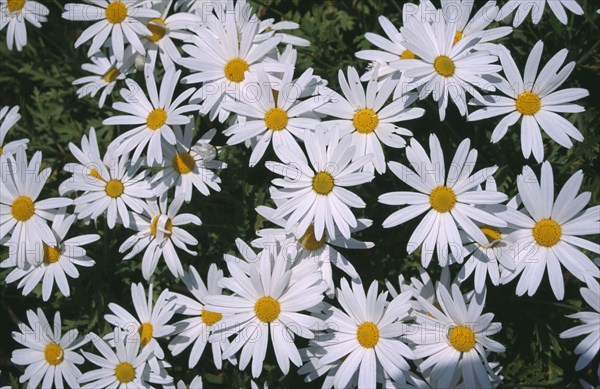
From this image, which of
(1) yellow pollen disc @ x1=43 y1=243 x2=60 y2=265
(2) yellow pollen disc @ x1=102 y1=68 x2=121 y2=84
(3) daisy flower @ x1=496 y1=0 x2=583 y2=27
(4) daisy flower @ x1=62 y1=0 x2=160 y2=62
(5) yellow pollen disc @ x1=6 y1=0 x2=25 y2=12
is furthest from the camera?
(5) yellow pollen disc @ x1=6 y1=0 x2=25 y2=12

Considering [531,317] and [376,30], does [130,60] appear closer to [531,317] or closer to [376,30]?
[376,30]

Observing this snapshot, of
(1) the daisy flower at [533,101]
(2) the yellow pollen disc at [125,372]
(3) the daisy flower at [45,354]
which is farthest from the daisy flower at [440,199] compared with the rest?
(3) the daisy flower at [45,354]

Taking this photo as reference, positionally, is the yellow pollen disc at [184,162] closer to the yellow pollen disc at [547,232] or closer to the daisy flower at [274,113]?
the daisy flower at [274,113]

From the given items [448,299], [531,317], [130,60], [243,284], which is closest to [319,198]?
[243,284]

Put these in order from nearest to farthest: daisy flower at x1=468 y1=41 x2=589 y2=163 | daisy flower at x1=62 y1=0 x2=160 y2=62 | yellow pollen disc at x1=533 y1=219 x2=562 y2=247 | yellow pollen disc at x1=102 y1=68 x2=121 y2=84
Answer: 1. yellow pollen disc at x1=533 y1=219 x2=562 y2=247
2. daisy flower at x1=468 y1=41 x2=589 y2=163
3. daisy flower at x1=62 y1=0 x2=160 y2=62
4. yellow pollen disc at x1=102 y1=68 x2=121 y2=84

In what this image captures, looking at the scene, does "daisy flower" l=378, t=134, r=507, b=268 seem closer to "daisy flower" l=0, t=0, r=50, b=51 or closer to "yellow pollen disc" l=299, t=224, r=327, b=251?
"yellow pollen disc" l=299, t=224, r=327, b=251

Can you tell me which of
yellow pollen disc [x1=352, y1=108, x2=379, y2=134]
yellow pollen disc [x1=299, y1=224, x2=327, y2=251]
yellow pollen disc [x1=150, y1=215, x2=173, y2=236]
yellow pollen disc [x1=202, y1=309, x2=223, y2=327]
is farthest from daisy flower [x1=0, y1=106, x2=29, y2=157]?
yellow pollen disc [x1=352, y1=108, x2=379, y2=134]

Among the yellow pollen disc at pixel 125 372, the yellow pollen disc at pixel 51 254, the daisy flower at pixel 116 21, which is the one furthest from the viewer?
the daisy flower at pixel 116 21
